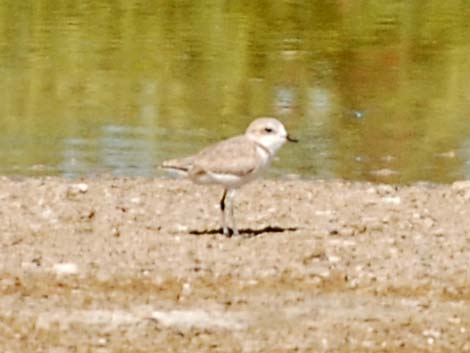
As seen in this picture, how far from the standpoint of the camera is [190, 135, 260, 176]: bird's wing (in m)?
7.89

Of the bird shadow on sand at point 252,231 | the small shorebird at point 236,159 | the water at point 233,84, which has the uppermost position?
the small shorebird at point 236,159

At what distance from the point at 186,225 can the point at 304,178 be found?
1935 mm

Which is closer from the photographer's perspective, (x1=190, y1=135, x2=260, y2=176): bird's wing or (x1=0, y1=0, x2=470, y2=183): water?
(x1=190, y1=135, x2=260, y2=176): bird's wing

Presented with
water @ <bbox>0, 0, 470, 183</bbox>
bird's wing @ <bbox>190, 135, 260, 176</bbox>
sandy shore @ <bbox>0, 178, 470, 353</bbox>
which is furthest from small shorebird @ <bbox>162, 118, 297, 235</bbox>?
water @ <bbox>0, 0, 470, 183</bbox>

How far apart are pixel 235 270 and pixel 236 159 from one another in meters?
0.67

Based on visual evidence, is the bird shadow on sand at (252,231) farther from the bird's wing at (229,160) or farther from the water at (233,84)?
the water at (233,84)

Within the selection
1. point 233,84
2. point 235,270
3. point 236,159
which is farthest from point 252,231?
point 233,84

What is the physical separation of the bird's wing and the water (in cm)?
265

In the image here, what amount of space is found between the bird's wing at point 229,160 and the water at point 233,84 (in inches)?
104

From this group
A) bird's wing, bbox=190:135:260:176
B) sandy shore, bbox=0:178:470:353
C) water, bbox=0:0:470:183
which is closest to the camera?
sandy shore, bbox=0:178:470:353

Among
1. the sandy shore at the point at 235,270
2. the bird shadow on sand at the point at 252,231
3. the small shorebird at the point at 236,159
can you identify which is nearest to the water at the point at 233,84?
the sandy shore at the point at 235,270

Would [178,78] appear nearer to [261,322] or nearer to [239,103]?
[239,103]

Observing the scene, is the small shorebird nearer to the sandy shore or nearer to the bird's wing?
the bird's wing

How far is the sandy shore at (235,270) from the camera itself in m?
6.47
